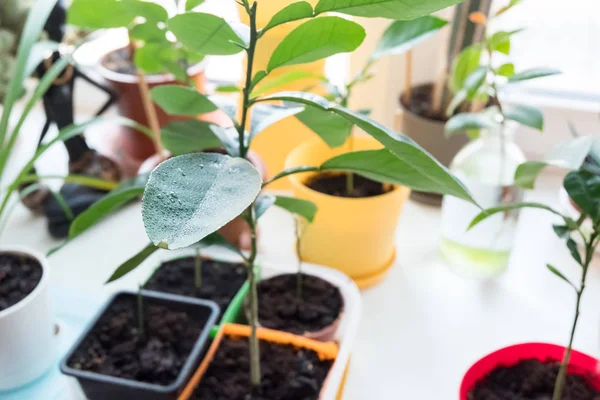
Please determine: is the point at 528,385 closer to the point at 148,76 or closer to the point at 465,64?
the point at 465,64

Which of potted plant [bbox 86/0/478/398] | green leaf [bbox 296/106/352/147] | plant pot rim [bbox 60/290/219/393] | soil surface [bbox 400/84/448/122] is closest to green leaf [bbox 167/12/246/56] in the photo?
potted plant [bbox 86/0/478/398]

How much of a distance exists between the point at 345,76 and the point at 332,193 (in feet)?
0.88

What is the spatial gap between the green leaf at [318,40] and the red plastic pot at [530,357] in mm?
334

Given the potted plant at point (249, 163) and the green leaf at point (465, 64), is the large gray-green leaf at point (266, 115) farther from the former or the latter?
the green leaf at point (465, 64)

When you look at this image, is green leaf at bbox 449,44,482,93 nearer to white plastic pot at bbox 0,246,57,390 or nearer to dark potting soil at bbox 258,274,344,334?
dark potting soil at bbox 258,274,344,334

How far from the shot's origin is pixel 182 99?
484 mm

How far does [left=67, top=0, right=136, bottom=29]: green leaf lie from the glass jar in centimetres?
49

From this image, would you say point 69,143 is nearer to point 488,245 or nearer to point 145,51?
point 145,51

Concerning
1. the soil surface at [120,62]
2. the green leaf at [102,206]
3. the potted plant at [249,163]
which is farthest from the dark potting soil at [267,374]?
the soil surface at [120,62]

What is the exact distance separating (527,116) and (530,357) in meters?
0.27

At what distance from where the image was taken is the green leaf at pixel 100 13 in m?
0.48

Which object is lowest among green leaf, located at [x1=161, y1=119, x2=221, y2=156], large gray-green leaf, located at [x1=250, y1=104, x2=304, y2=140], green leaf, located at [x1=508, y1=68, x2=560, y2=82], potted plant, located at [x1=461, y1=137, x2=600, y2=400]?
potted plant, located at [x1=461, y1=137, x2=600, y2=400]

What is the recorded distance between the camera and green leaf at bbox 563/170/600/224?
1.52 feet

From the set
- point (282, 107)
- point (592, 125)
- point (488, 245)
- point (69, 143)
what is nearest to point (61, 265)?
point (69, 143)
